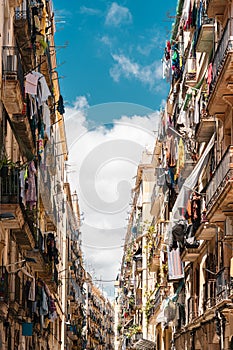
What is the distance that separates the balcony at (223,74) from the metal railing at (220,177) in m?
1.60

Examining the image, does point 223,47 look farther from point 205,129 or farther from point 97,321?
point 97,321

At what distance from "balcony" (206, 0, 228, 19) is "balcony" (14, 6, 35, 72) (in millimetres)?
5413

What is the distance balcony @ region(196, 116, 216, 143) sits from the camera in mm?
23859

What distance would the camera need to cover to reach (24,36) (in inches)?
938

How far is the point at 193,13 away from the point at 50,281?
→ 13713mm

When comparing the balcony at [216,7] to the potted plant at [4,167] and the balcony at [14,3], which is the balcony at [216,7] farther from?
the potted plant at [4,167]

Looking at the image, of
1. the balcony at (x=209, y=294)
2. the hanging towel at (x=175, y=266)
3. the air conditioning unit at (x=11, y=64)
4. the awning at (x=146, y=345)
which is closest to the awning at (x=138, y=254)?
the awning at (x=146, y=345)

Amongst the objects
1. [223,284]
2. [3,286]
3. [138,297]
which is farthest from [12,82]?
[138,297]

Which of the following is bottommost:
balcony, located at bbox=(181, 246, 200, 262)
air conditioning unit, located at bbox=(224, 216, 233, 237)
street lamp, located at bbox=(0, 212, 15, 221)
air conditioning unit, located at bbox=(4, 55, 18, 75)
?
air conditioning unit, located at bbox=(224, 216, 233, 237)

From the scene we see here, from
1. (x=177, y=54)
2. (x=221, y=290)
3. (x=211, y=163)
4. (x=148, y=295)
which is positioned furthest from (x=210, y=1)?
(x=148, y=295)

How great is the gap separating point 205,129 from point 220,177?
5.51 meters

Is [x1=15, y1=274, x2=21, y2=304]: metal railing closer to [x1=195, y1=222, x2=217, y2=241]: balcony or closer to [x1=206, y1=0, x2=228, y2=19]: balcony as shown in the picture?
[x1=195, y1=222, x2=217, y2=241]: balcony

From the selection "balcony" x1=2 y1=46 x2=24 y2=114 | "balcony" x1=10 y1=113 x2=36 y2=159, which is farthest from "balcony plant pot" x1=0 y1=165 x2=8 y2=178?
"balcony" x1=10 y1=113 x2=36 y2=159

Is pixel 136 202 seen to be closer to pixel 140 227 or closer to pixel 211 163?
pixel 140 227
